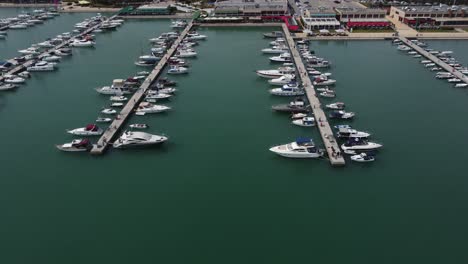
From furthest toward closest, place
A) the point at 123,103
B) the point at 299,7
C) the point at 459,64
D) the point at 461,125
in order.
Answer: the point at 299,7 → the point at 459,64 → the point at 123,103 → the point at 461,125

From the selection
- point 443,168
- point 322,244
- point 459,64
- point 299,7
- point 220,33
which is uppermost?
point 299,7

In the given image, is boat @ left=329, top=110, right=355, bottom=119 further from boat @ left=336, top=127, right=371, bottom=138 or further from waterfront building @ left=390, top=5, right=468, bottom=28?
waterfront building @ left=390, top=5, right=468, bottom=28

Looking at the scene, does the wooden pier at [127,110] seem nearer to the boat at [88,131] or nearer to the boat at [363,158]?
the boat at [88,131]

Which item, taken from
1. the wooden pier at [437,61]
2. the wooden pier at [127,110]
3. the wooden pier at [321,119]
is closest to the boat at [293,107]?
the wooden pier at [321,119]

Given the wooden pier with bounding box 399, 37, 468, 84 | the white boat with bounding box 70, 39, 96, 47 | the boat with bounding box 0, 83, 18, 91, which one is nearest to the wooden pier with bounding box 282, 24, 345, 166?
the wooden pier with bounding box 399, 37, 468, 84

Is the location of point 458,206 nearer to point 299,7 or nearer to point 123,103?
point 123,103

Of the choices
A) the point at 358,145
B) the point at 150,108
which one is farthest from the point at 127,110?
the point at 358,145

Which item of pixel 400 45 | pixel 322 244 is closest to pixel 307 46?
pixel 400 45
